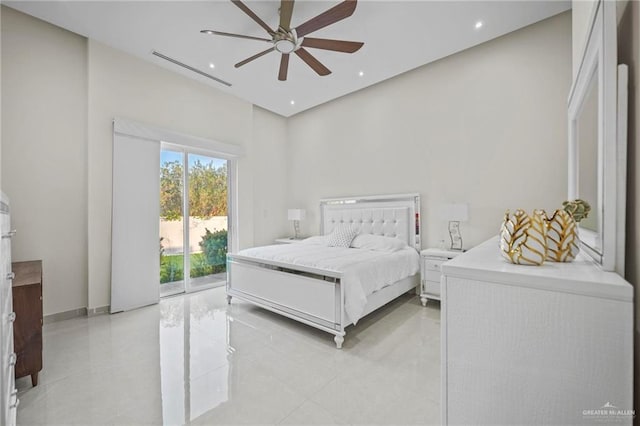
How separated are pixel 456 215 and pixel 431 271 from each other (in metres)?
0.77

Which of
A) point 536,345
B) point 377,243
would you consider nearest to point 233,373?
point 536,345

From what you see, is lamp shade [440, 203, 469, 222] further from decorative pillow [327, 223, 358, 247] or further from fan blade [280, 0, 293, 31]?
fan blade [280, 0, 293, 31]

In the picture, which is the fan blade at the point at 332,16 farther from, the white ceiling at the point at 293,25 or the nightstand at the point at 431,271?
the nightstand at the point at 431,271

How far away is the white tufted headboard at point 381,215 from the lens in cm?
388

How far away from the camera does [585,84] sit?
1278 millimetres

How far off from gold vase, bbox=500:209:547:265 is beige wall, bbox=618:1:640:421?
21 cm

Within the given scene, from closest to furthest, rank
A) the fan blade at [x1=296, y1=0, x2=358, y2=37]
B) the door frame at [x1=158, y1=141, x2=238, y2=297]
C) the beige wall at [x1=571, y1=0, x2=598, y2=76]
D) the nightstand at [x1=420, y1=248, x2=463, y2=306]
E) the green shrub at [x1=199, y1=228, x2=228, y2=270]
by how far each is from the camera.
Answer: the beige wall at [x1=571, y1=0, x2=598, y2=76] < the fan blade at [x1=296, y1=0, x2=358, y2=37] < the nightstand at [x1=420, y1=248, x2=463, y2=306] < the door frame at [x1=158, y1=141, x2=238, y2=297] < the green shrub at [x1=199, y1=228, x2=228, y2=270]

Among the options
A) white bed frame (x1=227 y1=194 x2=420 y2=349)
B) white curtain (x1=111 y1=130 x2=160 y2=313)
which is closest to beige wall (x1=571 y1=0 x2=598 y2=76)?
white bed frame (x1=227 y1=194 x2=420 y2=349)

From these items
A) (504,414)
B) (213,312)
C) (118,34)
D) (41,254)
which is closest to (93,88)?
(118,34)

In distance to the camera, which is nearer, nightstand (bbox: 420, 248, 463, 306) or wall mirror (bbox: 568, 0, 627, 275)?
wall mirror (bbox: 568, 0, 627, 275)

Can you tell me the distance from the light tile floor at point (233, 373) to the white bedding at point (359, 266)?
1.39ft

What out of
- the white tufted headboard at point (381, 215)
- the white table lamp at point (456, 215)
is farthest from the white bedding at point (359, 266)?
the white table lamp at point (456, 215)

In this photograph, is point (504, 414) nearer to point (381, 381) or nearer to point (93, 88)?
point (381, 381)

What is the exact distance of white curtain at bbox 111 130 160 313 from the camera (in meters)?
3.37
